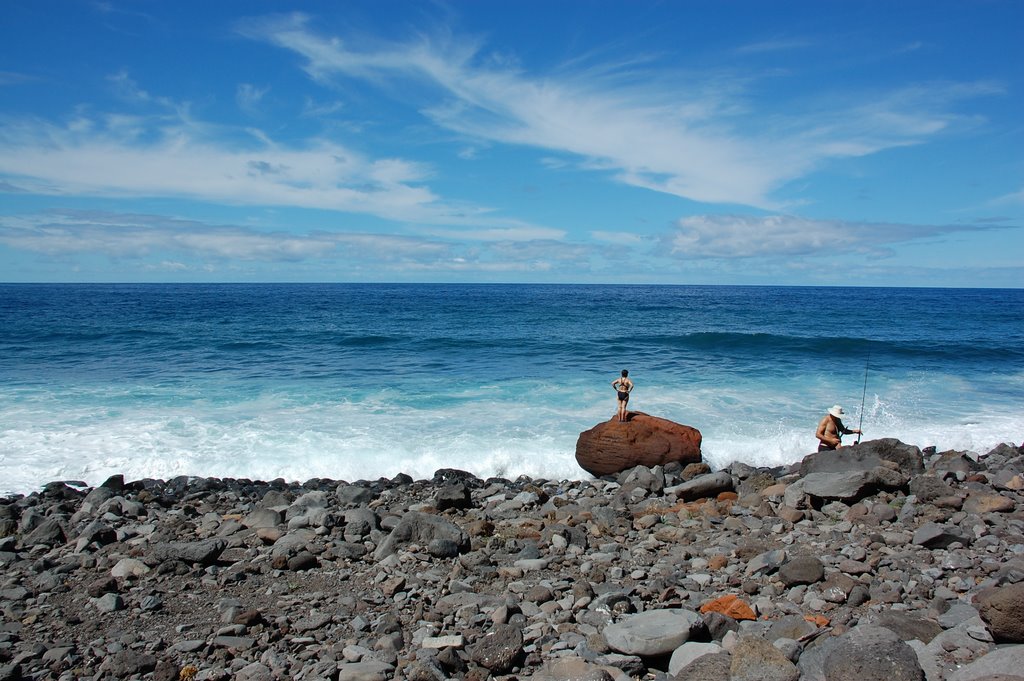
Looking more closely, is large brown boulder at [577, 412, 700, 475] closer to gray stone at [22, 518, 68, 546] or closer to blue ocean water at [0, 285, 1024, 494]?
blue ocean water at [0, 285, 1024, 494]

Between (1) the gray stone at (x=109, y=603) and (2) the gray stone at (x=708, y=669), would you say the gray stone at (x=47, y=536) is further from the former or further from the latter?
(2) the gray stone at (x=708, y=669)

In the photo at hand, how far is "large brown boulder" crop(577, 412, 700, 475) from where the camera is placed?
41.3ft

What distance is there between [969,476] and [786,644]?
7.14 meters

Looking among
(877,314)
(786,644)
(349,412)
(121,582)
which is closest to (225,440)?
(349,412)

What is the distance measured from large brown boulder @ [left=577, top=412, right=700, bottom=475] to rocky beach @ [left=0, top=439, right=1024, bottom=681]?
1443 millimetres

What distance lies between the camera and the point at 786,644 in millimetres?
5094

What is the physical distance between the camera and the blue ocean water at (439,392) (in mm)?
13812

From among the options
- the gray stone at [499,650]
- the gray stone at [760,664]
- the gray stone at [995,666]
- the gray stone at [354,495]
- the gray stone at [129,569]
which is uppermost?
the gray stone at [995,666]

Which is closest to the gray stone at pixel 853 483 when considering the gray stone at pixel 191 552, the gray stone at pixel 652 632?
the gray stone at pixel 652 632

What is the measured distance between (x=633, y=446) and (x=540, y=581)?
19.4ft

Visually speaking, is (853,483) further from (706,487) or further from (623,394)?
(623,394)

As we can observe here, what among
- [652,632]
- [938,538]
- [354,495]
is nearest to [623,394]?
[354,495]

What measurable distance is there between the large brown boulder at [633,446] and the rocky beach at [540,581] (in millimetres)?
1443

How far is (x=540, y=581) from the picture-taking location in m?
7.10
